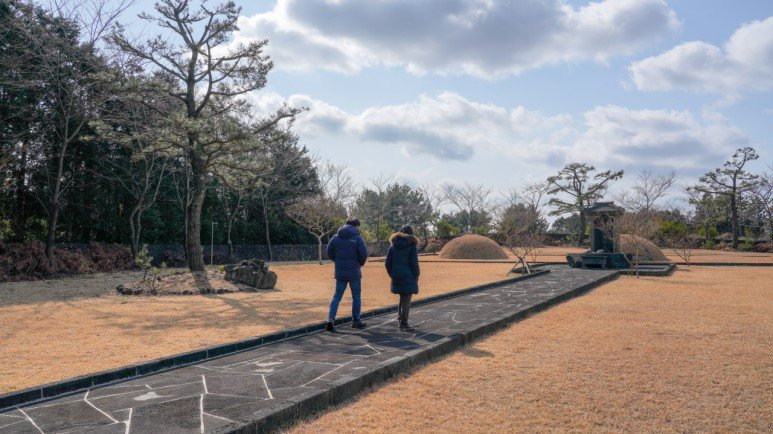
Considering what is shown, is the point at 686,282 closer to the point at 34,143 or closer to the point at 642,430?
the point at 642,430

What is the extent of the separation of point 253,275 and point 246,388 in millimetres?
9689

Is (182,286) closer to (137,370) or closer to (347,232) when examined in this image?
(347,232)

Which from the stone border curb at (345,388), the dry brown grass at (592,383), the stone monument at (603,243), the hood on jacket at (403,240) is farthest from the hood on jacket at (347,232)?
the stone monument at (603,243)

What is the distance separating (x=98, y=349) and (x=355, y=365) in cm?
341

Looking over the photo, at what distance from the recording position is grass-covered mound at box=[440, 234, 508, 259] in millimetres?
30156

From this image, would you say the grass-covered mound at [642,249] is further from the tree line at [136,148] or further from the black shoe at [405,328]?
the black shoe at [405,328]

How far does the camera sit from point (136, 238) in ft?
73.8

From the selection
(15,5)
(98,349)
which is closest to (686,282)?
(98,349)

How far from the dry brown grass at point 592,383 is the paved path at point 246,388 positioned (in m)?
0.22

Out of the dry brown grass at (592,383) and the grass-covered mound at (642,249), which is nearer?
the dry brown grass at (592,383)

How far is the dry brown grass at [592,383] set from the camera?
143 inches

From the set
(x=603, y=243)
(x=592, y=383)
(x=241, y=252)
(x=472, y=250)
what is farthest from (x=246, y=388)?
(x=472, y=250)

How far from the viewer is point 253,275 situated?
13.6 m

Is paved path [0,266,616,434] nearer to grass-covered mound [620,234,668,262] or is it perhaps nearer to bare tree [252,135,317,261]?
grass-covered mound [620,234,668,262]
